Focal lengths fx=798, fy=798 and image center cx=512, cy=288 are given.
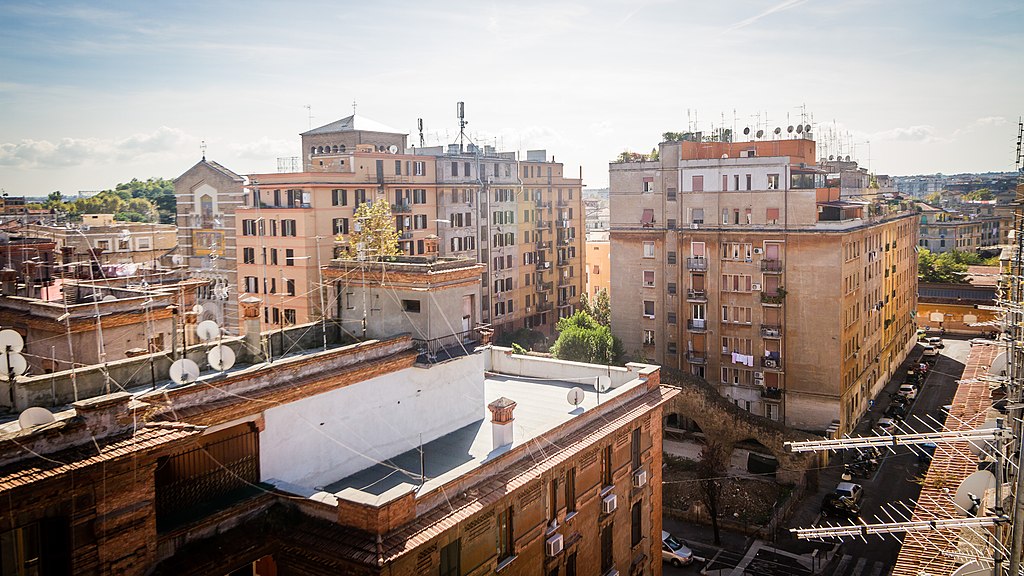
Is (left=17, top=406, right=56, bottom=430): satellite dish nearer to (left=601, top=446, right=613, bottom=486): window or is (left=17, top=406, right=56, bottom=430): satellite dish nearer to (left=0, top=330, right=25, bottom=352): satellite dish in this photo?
(left=0, top=330, right=25, bottom=352): satellite dish

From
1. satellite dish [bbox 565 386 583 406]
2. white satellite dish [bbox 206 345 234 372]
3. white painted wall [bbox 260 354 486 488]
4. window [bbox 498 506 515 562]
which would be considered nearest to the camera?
white satellite dish [bbox 206 345 234 372]

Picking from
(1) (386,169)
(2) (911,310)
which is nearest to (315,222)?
(1) (386,169)

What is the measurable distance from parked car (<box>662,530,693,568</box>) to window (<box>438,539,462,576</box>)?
22002mm

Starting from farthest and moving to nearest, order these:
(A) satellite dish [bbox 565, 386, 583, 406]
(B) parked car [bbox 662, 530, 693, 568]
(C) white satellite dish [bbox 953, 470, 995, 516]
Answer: (B) parked car [bbox 662, 530, 693, 568]
(A) satellite dish [bbox 565, 386, 583, 406]
(C) white satellite dish [bbox 953, 470, 995, 516]

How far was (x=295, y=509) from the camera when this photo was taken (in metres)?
17.5

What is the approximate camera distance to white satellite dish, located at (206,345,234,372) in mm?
17578

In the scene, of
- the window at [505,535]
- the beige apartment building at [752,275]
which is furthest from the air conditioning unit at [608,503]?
the beige apartment building at [752,275]

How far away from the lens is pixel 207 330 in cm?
1889

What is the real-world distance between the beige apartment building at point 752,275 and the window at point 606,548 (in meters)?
30.7

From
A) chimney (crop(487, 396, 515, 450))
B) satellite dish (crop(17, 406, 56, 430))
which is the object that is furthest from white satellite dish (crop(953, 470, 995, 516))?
satellite dish (crop(17, 406, 56, 430))

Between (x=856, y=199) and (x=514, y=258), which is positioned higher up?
(x=856, y=199)

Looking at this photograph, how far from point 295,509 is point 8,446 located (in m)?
6.20

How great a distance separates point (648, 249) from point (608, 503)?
3470 centimetres

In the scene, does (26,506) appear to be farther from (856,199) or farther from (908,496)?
(856,199)
